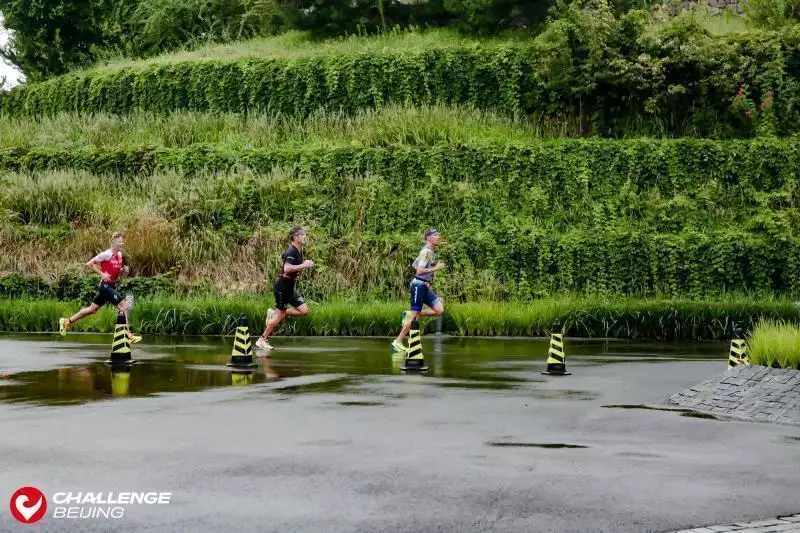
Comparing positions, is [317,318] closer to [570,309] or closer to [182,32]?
[570,309]

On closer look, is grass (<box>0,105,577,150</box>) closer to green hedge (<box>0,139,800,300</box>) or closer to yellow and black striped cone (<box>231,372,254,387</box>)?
green hedge (<box>0,139,800,300</box>)

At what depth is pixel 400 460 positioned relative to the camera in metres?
9.27

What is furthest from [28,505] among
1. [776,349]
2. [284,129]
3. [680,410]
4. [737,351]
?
[284,129]

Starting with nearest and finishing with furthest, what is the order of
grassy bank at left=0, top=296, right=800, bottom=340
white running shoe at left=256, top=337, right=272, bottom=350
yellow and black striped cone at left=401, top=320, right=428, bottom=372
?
yellow and black striped cone at left=401, top=320, right=428, bottom=372 → white running shoe at left=256, top=337, right=272, bottom=350 → grassy bank at left=0, top=296, right=800, bottom=340

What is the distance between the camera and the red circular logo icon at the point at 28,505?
730cm

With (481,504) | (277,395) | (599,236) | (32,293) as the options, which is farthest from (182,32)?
(481,504)

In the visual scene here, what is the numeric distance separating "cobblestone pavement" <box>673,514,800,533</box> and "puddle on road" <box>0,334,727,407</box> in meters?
5.74

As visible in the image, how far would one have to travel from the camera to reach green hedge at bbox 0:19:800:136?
31297 millimetres

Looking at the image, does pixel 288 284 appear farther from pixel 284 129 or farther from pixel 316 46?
pixel 316 46

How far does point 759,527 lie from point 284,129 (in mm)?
28159

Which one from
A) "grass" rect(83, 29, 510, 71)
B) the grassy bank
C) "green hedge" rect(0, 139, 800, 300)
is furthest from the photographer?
"grass" rect(83, 29, 510, 71)

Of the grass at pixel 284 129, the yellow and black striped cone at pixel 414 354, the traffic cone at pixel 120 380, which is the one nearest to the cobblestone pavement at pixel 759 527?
the traffic cone at pixel 120 380

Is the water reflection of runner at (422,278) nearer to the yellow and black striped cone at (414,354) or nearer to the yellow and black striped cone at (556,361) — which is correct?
the yellow and black striped cone at (414,354)

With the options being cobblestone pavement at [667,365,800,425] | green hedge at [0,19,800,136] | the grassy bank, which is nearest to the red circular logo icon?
cobblestone pavement at [667,365,800,425]
